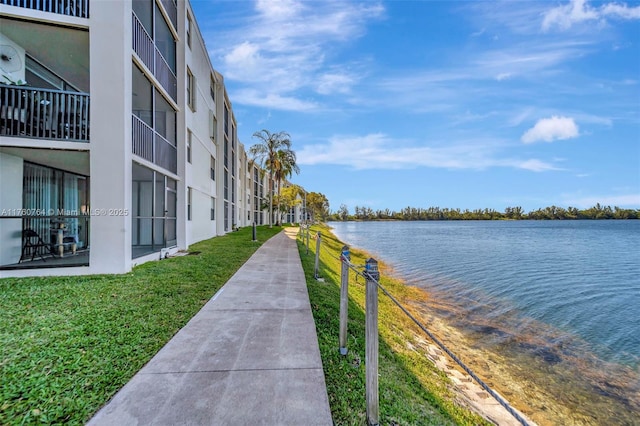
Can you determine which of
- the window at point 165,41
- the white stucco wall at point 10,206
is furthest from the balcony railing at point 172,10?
the white stucco wall at point 10,206

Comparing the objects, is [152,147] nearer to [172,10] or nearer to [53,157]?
[53,157]

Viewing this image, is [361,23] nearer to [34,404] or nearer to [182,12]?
[182,12]

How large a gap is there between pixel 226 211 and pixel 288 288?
18.1 metres

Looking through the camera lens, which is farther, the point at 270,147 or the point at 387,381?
the point at 270,147

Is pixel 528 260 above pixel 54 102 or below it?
below

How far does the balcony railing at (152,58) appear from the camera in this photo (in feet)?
28.0

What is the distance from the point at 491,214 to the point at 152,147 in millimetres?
156686

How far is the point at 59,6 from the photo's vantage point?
23.3 feet

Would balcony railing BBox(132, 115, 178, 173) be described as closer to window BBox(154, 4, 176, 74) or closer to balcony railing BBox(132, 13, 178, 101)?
balcony railing BBox(132, 13, 178, 101)

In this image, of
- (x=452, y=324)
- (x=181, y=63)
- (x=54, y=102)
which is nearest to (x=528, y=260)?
(x=452, y=324)

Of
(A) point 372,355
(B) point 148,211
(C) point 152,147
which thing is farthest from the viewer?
(B) point 148,211

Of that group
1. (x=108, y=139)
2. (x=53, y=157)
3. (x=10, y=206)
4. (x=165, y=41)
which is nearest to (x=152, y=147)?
(x=108, y=139)

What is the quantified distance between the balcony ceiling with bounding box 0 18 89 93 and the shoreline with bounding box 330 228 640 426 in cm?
1120

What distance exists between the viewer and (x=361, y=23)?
1212 cm
